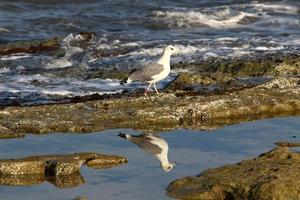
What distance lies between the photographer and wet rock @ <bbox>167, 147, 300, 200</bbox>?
676 cm

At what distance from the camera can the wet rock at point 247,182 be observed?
676 centimetres

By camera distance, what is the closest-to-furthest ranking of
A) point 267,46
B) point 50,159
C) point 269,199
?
1. point 269,199
2. point 50,159
3. point 267,46

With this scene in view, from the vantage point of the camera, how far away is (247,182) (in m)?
6.95

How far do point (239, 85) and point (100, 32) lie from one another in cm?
954

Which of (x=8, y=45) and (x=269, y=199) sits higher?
(x=269, y=199)

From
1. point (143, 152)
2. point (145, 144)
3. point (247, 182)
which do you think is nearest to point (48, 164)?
point (143, 152)

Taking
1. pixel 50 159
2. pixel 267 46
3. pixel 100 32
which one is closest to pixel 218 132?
pixel 50 159

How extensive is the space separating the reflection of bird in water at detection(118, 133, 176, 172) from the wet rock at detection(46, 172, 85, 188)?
840mm

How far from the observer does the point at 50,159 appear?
7.98 m

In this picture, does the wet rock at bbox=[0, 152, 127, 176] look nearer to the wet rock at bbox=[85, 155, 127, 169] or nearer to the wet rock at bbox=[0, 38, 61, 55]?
the wet rock at bbox=[85, 155, 127, 169]

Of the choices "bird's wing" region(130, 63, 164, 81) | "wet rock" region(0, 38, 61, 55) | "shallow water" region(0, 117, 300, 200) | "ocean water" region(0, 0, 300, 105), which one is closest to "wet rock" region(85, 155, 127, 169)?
"shallow water" region(0, 117, 300, 200)

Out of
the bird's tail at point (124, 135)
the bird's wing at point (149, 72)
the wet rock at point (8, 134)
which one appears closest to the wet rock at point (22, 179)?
the wet rock at point (8, 134)

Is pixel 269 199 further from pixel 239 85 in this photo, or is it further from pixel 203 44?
pixel 203 44

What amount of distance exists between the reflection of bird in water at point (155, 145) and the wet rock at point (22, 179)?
1203 millimetres
